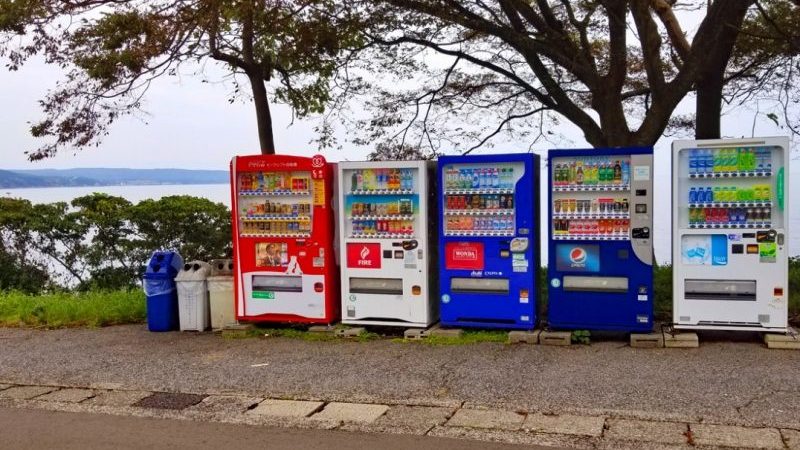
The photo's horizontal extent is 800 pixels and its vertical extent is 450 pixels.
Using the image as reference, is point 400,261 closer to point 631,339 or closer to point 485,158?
point 485,158

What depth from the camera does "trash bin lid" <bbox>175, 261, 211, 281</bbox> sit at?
30.0ft

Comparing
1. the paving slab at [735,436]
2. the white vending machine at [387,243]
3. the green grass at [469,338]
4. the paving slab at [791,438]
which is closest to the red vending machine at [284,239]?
the white vending machine at [387,243]

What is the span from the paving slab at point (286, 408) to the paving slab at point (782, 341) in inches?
182

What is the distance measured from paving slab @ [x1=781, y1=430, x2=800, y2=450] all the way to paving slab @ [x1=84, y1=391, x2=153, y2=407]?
524 centimetres

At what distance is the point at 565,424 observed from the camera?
17.7 feet

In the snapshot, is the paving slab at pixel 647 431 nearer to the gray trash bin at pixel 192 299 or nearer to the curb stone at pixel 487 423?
the curb stone at pixel 487 423

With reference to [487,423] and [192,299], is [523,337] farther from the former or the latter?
[192,299]

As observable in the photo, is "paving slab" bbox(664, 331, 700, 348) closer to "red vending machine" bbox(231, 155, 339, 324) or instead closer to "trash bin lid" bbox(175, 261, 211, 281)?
"red vending machine" bbox(231, 155, 339, 324)

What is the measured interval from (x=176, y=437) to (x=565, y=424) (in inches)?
116

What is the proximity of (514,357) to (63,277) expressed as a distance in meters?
9.06

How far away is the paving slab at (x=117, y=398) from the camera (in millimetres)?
6414

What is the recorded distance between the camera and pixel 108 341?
8.94m

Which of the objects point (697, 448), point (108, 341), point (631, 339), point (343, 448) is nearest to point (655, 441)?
point (697, 448)

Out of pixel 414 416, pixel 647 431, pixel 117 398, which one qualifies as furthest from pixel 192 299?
pixel 647 431
